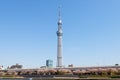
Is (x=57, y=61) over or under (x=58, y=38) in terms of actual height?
under

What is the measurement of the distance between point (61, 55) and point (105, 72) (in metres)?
112

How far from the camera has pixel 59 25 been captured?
18450cm

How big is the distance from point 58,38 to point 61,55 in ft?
46.6

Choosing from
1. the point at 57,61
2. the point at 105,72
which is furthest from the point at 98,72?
the point at 57,61

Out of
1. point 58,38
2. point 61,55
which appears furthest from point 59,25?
point 61,55

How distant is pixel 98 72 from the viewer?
78500 mm

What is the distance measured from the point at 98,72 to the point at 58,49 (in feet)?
354

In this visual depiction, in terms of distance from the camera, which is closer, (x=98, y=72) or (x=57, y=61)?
(x=98, y=72)

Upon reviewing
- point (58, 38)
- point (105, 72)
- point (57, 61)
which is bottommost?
point (105, 72)

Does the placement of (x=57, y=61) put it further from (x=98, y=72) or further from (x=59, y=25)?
(x=98, y=72)

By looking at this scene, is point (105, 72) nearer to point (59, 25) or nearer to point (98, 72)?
point (98, 72)

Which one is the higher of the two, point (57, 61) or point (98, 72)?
point (57, 61)

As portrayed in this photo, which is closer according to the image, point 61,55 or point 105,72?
point 105,72

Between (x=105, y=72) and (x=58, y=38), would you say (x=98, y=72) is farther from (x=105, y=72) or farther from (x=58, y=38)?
(x=58, y=38)
